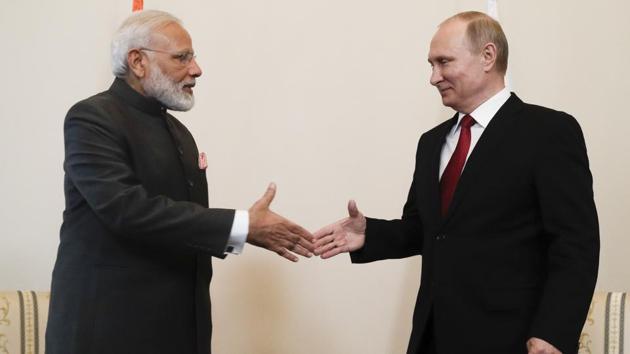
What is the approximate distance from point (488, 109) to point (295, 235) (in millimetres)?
705

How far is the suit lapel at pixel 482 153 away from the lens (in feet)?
6.95

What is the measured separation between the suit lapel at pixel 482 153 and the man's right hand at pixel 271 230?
1.55ft

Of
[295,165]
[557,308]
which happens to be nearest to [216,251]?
[557,308]

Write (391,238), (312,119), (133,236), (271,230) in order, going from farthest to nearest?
(312,119), (391,238), (271,230), (133,236)

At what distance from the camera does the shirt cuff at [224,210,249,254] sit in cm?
211

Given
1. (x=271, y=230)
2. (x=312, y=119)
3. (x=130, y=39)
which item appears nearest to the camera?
(x=271, y=230)

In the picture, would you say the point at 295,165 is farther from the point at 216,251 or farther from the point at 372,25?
the point at 216,251

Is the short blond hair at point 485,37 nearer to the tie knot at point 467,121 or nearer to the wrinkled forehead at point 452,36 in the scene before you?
the wrinkled forehead at point 452,36

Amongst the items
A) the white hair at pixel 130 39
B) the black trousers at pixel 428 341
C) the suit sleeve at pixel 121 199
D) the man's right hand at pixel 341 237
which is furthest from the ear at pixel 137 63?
the black trousers at pixel 428 341

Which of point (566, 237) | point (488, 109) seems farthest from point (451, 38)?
point (566, 237)

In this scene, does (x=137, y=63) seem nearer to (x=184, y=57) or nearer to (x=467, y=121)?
(x=184, y=57)

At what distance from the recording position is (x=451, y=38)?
7.61 ft

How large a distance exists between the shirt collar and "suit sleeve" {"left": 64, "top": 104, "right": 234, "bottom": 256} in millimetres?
800

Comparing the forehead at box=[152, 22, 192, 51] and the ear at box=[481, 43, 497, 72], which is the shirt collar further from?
the forehead at box=[152, 22, 192, 51]
